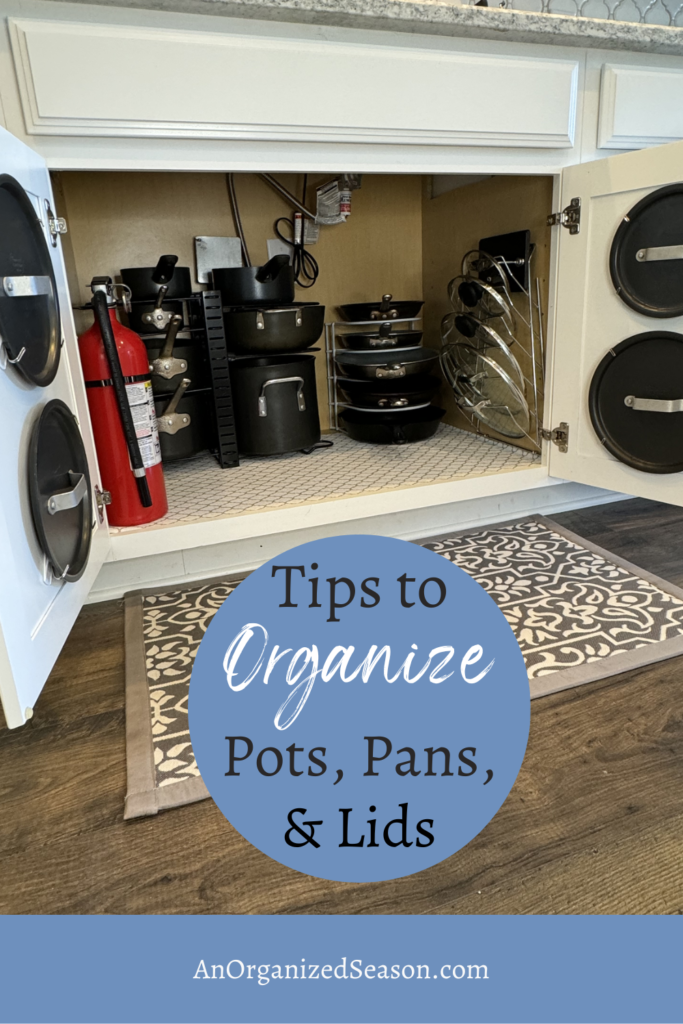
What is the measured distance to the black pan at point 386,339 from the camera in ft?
6.31

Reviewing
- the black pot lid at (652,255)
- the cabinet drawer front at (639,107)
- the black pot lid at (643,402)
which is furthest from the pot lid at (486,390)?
the cabinet drawer front at (639,107)

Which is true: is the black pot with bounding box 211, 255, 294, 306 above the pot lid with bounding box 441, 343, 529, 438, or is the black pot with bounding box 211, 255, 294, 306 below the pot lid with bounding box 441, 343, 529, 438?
above

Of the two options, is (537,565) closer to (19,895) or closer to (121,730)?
(121,730)

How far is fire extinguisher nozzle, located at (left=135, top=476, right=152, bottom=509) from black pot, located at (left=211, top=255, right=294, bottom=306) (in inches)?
25.1

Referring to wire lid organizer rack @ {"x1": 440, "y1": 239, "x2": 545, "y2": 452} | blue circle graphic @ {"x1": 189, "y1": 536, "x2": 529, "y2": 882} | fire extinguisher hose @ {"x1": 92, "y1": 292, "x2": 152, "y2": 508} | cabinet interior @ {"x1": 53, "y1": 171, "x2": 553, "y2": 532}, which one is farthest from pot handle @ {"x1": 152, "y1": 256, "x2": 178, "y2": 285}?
blue circle graphic @ {"x1": 189, "y1": 536, "x2": 529, "y2": 882}

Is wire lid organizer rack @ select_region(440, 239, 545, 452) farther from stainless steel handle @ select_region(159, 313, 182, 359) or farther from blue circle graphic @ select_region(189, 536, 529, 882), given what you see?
blue circle graphic @ select_region(189, 536, 529, 882)

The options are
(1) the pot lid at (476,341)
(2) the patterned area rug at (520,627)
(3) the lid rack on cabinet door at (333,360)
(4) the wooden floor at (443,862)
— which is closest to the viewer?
(4) the wooden floor at (443,862)

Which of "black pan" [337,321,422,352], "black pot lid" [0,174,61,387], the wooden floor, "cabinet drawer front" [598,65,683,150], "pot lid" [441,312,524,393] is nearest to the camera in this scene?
the wooden floor

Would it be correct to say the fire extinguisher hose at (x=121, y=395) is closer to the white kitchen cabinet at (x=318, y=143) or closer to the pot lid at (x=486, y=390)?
the white kitchen cabinet at (x=318, y=143)

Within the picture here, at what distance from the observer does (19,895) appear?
74cm

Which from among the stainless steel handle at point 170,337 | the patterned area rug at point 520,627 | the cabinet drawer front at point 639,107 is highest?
the cabinet drawer front at point 639,107

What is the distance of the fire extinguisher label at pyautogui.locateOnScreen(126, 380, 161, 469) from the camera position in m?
1.31

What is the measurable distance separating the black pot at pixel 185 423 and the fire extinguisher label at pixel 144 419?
25cm

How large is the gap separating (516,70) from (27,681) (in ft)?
4.85
